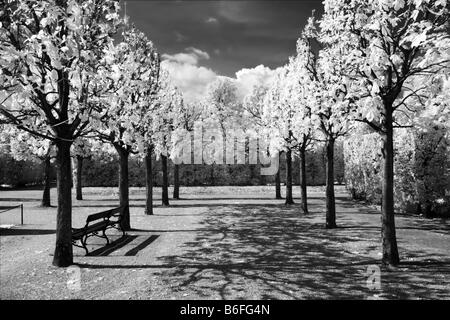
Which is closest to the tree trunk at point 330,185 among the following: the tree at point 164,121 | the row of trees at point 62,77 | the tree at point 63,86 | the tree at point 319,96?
the tree at point 319,96

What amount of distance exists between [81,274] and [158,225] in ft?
24.8

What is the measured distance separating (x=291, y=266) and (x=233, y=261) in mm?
1641

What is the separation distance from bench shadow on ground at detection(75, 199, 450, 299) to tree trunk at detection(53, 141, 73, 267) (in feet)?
2.52

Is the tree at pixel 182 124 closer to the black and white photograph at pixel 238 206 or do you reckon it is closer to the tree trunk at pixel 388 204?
the black and white photograph at pixel 238 206

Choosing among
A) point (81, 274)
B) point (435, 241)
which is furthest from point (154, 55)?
point (435, 241)

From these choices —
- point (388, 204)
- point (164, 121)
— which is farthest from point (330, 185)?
point (164, 121)

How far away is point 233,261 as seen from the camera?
9.98m

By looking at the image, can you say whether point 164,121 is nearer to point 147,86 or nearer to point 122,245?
point 147,86

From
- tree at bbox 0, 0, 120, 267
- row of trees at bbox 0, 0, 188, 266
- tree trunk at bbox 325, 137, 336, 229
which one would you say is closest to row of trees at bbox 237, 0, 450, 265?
tree trunk at bbox 325, 137, 336, 229

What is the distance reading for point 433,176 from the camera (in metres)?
17.9

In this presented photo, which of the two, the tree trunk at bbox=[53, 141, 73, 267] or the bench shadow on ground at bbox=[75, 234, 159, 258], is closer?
the tree trunk at bbox=[53, 141, 73, 267]

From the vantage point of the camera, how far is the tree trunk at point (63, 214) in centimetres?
949

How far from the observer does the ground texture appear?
758cm

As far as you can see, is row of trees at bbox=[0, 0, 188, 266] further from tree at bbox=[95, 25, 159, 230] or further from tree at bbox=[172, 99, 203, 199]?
tree at bbox=[172, 99, 203, 199]
